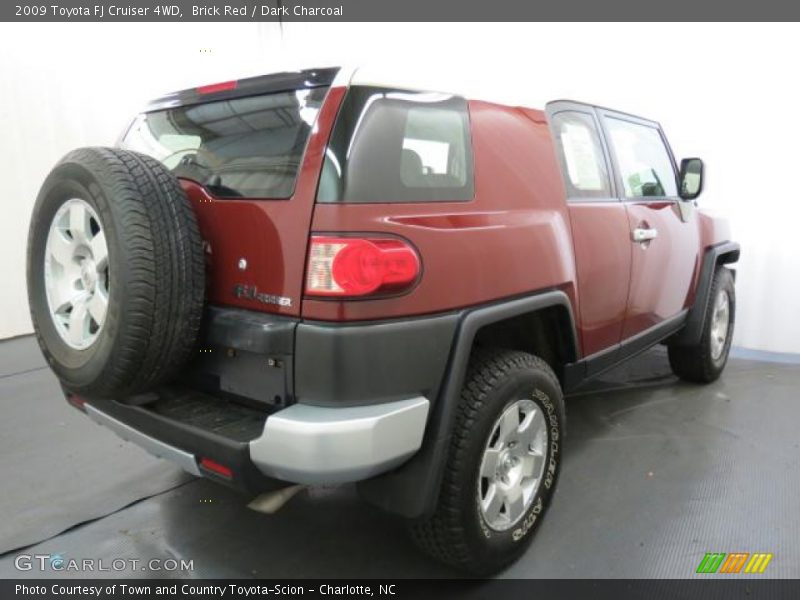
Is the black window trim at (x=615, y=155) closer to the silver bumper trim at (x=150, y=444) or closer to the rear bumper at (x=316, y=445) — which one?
the rear bumper at (x=316, y=445)

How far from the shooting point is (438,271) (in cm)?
153

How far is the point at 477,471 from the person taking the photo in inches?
66.7

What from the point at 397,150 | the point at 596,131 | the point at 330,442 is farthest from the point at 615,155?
the point at 330,442

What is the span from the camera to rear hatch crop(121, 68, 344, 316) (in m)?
1.48

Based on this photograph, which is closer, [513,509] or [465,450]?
[465,450]

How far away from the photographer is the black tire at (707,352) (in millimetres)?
3469

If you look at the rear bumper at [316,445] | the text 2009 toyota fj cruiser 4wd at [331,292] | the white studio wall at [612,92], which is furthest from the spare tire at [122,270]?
the white studio wall at [612,92]

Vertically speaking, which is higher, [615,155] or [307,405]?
[615,155]

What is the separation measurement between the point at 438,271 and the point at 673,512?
Result: 1.59m

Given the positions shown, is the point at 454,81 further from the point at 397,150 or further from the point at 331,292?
the point at 331,292

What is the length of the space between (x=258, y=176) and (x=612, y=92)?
12.9 feet

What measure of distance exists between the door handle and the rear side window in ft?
3.91

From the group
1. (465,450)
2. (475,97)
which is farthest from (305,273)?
(475,97)
